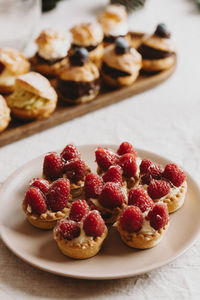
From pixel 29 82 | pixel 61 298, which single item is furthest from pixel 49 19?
pixel 61 298

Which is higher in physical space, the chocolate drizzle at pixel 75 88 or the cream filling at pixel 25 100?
the chocolate drizzle at pixel 75 88

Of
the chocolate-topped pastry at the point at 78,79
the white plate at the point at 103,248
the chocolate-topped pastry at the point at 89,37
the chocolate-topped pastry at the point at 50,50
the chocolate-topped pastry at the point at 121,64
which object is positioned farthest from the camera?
the chocolate-topped pastry at the point at 89,37

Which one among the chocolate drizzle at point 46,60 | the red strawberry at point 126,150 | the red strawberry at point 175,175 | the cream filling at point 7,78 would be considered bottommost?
the cream filling at point 7,78

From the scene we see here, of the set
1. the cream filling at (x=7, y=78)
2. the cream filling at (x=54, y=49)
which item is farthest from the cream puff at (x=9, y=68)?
the cream filling at (x=54, y=49)

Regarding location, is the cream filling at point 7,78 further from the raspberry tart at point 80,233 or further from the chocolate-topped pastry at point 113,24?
the raspberry tart at point 80,233

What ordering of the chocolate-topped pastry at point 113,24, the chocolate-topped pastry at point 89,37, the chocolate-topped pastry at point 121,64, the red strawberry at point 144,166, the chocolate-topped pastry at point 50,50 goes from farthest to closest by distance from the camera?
the chocolate-topped pastry at point 113,24 → the chocolate-topped pastry at point 89,37 → the chocolate-topped pastry at point 50,50 → the chocolate-topped pastry at point 121,64 → the red strawberry at point 144,166

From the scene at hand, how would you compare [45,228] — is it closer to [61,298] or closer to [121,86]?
[61,298]

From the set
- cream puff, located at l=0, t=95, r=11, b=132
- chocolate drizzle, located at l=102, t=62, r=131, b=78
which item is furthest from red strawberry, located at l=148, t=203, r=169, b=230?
chocolate drizzle, located at l=102, t=62, r=131, b=78
